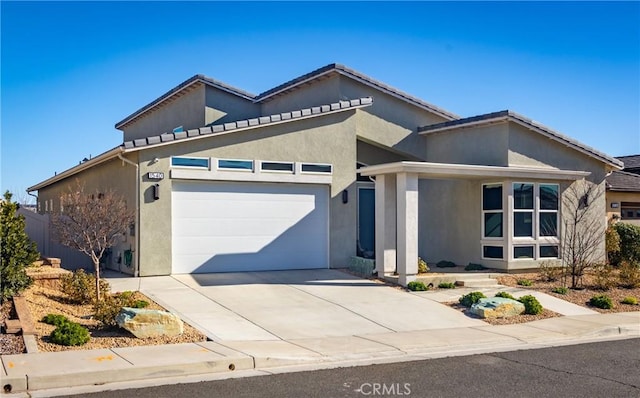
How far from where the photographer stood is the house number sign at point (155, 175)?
16.1 metres

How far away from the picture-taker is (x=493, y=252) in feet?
61.9

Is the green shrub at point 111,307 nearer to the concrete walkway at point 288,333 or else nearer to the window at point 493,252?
the concrete walkway at point 288,333

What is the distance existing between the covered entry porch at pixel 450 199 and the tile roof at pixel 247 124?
2.14 meters

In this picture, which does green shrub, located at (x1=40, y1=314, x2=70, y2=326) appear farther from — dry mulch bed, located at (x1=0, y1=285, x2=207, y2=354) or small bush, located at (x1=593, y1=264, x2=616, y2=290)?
small bush, located at (x1=593, y1=264, x2=616, y2=290)

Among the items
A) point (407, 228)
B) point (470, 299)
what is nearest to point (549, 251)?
point (407, 228)

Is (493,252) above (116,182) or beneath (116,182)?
beneath

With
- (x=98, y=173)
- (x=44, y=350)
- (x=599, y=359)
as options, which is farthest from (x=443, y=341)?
(x=98, y=173)

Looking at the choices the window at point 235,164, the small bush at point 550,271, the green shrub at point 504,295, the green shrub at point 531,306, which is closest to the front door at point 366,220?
the window at point 235,164

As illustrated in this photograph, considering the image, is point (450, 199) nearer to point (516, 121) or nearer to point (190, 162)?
point (516, 121)

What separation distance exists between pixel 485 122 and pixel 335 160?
4642 millimetres

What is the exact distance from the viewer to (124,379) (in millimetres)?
8336

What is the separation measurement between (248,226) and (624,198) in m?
14.4

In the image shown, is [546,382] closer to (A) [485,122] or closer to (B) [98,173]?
(A) [485,122]

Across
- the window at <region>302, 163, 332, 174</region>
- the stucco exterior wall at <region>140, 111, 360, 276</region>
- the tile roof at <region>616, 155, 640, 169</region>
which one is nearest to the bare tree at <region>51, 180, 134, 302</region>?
the stucco exterior wall at <region>140, 111, 360, 276</region>
